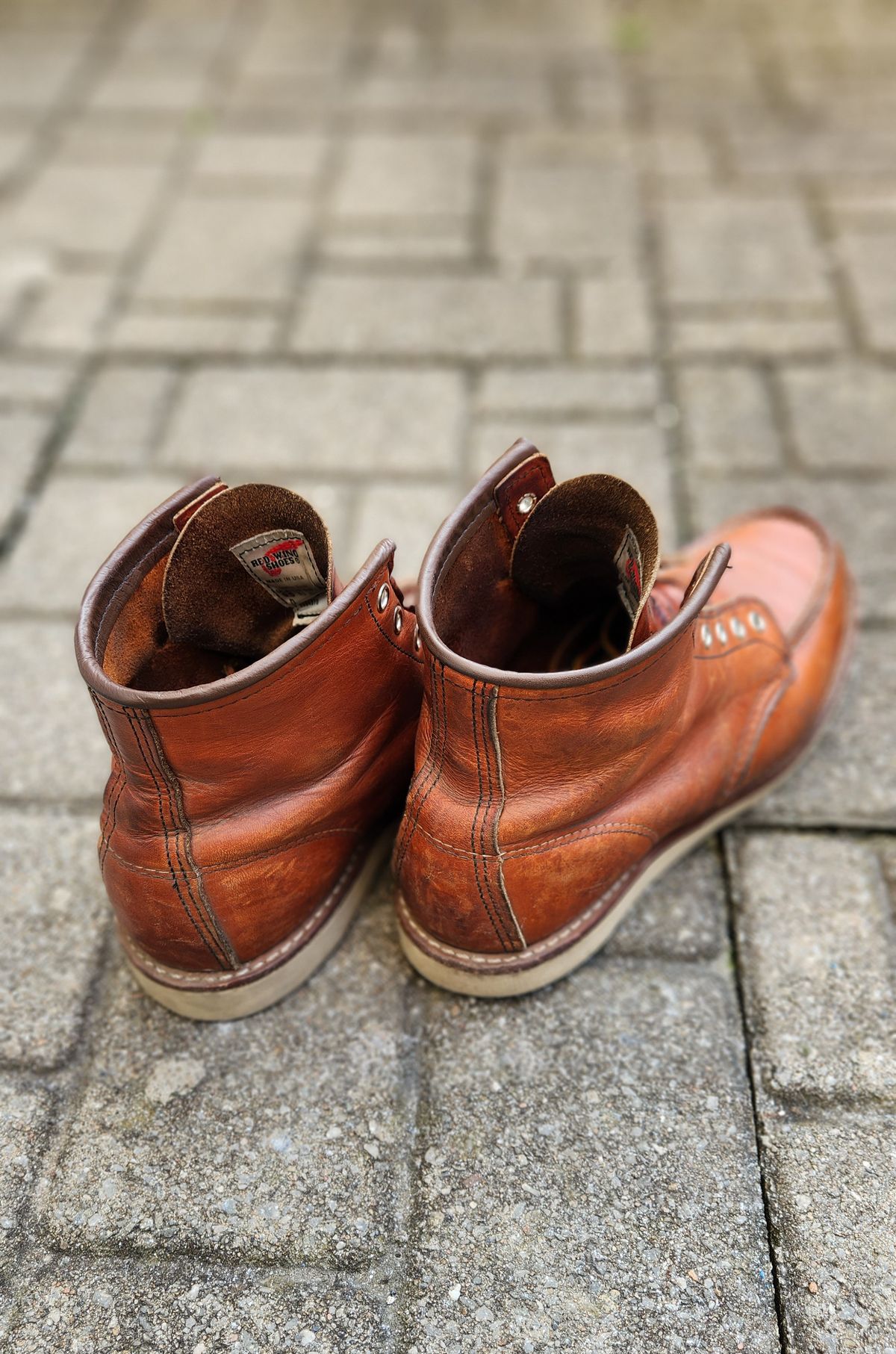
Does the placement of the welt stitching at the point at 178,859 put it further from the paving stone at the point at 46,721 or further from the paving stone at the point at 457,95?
the paving stone at the point at 457,95

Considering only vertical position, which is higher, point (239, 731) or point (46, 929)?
point (239, 731)

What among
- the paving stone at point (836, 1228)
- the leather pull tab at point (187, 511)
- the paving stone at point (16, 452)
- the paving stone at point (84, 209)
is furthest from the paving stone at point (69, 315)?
the paving stone at point (836, 1228)

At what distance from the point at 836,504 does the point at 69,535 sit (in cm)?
149

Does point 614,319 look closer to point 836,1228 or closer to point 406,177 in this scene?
point 406,177

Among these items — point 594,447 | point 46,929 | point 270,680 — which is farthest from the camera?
point 594,447

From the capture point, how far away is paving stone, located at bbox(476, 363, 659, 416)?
7.81 feet

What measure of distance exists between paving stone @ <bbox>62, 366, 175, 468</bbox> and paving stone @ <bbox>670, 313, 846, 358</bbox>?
1.20m

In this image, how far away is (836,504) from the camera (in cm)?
212

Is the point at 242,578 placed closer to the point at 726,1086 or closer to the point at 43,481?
the point at 726,1086

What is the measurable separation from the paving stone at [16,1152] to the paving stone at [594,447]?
55.3 inches

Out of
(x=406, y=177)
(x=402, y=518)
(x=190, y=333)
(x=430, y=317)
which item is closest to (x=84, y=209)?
(x=190, y=333)

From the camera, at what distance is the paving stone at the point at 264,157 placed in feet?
10.5

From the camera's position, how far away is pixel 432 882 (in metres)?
1.27

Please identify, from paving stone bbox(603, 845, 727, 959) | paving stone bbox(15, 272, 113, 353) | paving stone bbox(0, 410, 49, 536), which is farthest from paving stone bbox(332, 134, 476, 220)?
paving stone bbox(603, 845, 727, 959)
